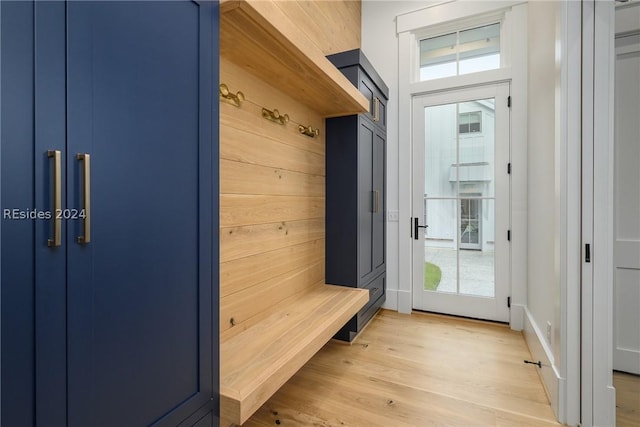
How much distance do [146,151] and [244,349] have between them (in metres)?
1.03

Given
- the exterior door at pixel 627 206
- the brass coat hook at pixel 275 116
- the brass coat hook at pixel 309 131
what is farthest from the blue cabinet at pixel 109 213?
the exterior door at pixel 627 206

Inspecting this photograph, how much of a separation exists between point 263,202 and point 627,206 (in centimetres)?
214

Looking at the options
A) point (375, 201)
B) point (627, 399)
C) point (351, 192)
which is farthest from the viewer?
point (375, 201)

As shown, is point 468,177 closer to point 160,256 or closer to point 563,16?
point 563,16

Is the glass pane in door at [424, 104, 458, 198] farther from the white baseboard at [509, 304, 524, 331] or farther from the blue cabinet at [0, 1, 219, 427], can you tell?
the blue cabinet at [0, 1, 219, 427]

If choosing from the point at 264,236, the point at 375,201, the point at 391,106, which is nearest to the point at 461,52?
the point at 391,106

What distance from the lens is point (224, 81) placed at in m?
1.56

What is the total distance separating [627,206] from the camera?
6.20 feet

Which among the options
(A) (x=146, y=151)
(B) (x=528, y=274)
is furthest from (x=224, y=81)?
(B) (x=528, y=274)

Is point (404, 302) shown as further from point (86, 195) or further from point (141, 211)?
point (86, 195)

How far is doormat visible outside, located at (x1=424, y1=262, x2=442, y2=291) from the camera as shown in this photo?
323 cm

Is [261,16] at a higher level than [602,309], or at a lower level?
higher

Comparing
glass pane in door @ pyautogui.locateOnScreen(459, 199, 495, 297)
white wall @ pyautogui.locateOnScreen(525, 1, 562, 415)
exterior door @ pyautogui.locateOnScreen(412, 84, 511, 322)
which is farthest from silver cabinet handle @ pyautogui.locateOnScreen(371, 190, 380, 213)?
white wall @ pyautogui.locateOnScreen(525, 1, 562, 415)

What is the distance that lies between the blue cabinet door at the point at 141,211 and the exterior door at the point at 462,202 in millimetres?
2575
